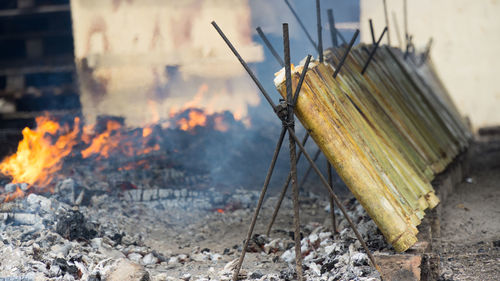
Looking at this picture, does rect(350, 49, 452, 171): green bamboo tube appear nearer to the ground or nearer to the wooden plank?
the ground

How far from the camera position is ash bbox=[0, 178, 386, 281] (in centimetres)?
556

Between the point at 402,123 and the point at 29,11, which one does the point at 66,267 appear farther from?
the point at 29,11

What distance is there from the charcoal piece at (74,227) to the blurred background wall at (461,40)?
10.5 meters

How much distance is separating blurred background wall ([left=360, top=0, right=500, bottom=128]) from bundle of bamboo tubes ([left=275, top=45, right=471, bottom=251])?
662 centimetres

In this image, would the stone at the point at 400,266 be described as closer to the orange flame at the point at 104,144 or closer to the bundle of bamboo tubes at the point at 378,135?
the bundle of bamboo tubes at the point at 378,135

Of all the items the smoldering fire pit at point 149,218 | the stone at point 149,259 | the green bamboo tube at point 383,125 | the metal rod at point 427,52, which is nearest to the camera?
the smoldering fire pit at point 149,218

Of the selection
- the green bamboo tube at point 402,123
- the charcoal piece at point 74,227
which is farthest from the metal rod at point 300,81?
the charcoal piece at point 74,227

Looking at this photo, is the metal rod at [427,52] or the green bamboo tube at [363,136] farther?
the metal rod at [427,52]

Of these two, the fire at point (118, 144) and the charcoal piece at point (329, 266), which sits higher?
the fire at point (118, 144)

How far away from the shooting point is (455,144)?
9586mm

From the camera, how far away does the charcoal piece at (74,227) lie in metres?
6.63

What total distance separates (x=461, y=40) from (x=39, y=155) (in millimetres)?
11916

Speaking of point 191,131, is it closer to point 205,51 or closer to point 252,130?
point 252,130

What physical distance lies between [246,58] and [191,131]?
3.01m
